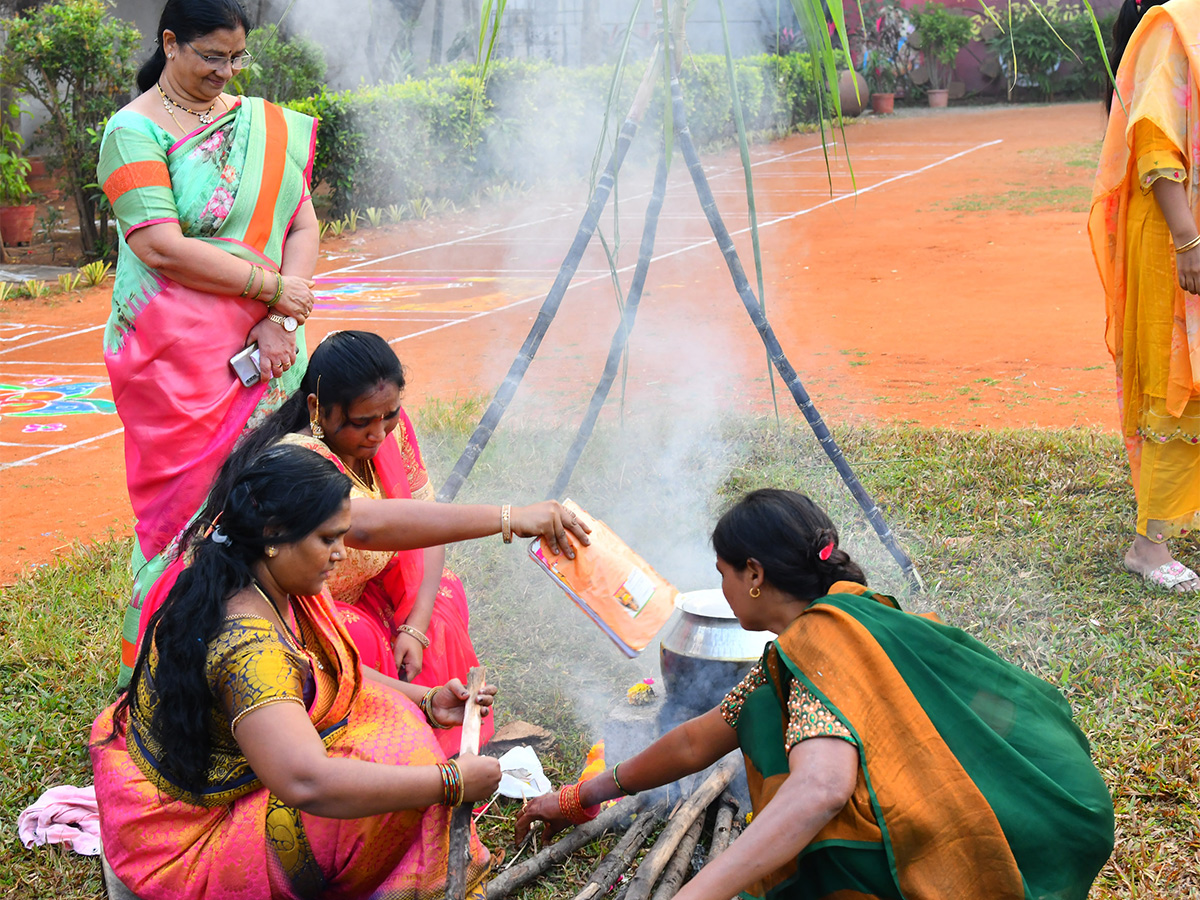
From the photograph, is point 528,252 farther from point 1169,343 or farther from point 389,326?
point 1169,343

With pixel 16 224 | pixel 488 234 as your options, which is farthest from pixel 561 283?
pixel 16 224

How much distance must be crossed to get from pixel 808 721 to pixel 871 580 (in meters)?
2.37

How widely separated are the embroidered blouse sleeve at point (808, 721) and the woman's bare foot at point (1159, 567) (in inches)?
104

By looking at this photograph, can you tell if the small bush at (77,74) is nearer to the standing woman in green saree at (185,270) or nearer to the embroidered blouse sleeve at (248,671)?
the standing woman in green saree at (185,270)

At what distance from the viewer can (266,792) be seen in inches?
86.4

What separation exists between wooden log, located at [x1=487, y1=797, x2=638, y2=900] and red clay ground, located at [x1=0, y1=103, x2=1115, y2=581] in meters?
3.46

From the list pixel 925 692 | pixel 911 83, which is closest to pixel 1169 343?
pixel 925 692

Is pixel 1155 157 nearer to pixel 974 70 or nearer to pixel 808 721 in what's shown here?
pixel 808 721

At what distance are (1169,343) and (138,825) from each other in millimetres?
3780

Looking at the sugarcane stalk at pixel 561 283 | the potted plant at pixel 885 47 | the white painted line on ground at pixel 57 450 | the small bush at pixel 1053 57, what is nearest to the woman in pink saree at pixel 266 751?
the sugarcane stalk at pixel 561 283

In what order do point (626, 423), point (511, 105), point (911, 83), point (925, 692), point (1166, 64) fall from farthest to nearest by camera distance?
point (911, 83)
point (511, 105)
point (626, 423)
point (1166, 64)
point (925, 692)

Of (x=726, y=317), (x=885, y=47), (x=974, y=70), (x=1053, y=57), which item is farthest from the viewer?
(x=974, y=70)

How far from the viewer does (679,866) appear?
2.60 metres

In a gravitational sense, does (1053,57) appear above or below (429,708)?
above
